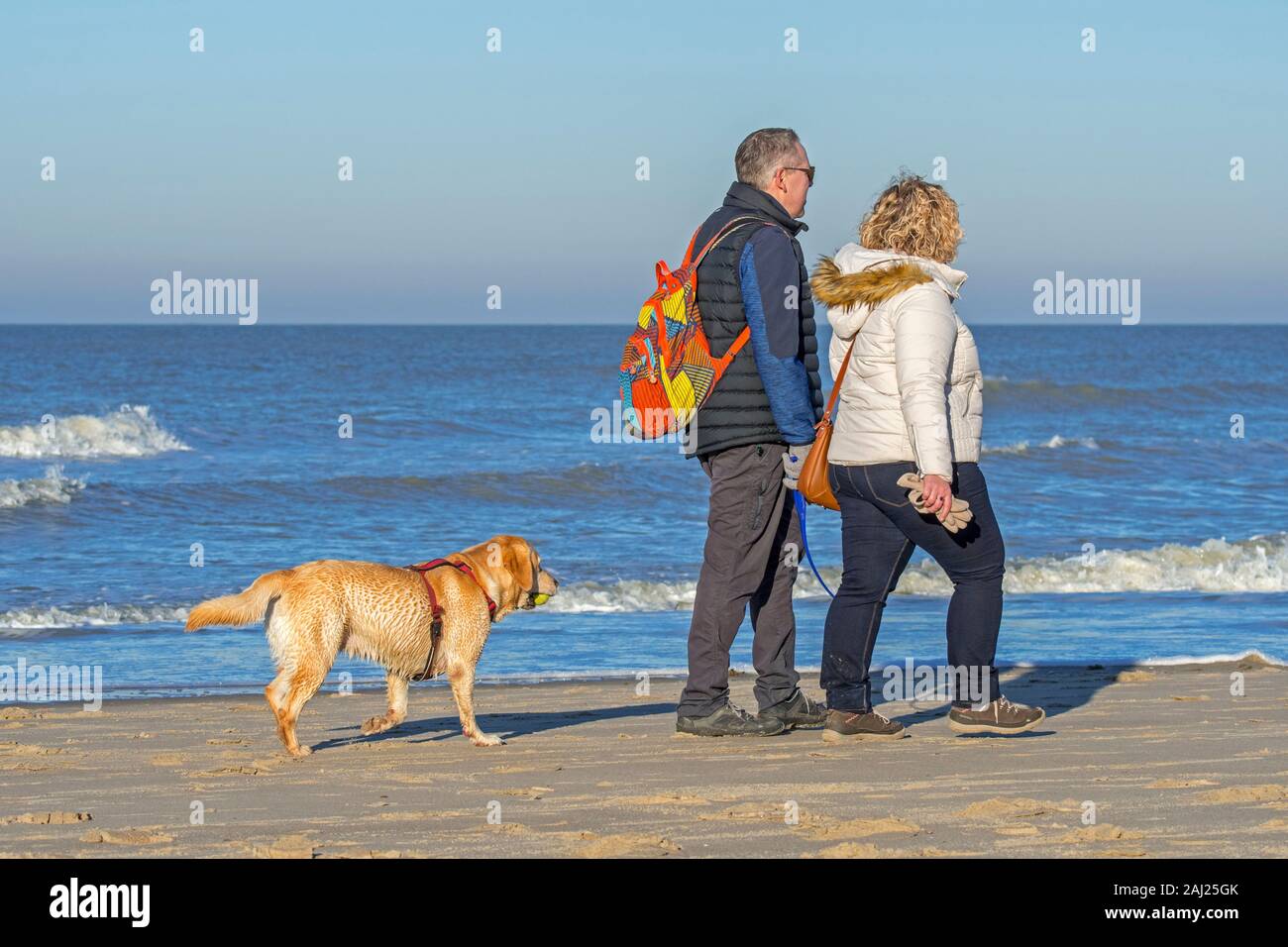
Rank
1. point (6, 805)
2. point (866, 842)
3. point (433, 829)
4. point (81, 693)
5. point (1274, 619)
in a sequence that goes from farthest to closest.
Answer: point (1274, 619), point (81, 693), point (6, 805), point (433, 829), point (866, 842)

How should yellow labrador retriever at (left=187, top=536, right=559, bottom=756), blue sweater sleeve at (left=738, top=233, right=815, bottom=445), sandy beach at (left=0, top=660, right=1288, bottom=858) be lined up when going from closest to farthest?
sandy beach at (left=0, top=660, right=1288, bottom=858) → blue sweater sleeve at (left=738, top=233, right=815, bottom=445) → yellow labrador retriever at (left=187, top=536, right=559, bottom=756)

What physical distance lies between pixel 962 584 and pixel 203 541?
10.9 meters

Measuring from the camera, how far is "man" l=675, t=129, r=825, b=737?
17.7 ft

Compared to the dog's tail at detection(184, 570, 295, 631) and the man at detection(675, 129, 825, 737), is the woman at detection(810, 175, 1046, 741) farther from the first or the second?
the dog's tail at detection(184, 570, 295, 631)

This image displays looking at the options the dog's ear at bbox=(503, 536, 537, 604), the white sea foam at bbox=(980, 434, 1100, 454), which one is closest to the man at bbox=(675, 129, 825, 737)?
the dog's ear at bbox=(503, 536, 537, 604)

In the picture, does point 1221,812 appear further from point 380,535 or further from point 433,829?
point 380,535

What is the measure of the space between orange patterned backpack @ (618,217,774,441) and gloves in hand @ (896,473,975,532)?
88 cm

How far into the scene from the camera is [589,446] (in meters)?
25.1

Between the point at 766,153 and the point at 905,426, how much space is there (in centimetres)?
123

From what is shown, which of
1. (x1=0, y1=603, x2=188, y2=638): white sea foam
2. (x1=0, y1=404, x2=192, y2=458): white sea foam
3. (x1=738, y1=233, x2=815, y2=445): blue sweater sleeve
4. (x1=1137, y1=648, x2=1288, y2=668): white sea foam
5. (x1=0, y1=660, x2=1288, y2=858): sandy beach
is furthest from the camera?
(x1=0, y1=404, x2=192, y2=458): white sea foam

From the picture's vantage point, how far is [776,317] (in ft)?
17.6

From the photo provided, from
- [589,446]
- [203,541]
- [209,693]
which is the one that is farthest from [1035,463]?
[209,693]

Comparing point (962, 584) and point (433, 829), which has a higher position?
point (962, 584)
